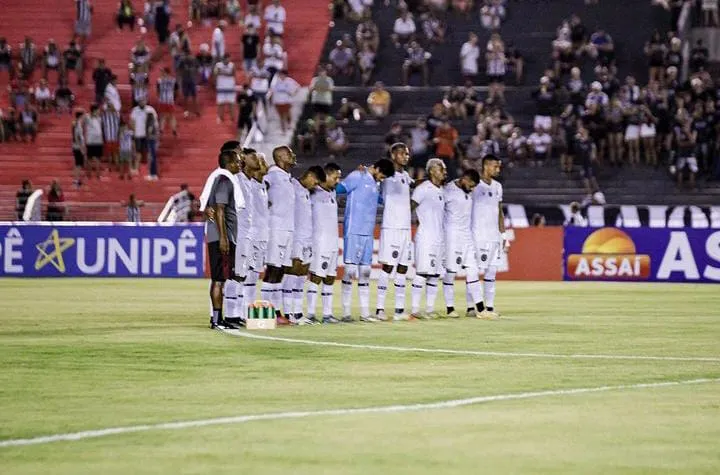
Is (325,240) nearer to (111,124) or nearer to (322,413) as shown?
(322,413)

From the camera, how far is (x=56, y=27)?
2036 inches

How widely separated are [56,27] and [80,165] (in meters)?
8.85

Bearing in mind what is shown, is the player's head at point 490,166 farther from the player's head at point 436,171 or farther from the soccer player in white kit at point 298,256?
the soccer player in white kit at point 298,256

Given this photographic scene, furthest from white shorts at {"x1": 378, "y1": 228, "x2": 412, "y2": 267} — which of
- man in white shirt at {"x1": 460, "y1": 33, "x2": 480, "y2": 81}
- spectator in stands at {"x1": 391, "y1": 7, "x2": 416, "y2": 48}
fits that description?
spectator in stands at {"x1": 391, "y1": 7, "x2": 416, "y2": 48}

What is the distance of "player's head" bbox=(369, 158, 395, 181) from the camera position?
72.4ft

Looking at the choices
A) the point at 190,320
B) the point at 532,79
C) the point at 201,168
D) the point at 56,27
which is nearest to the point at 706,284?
the point at 532,79

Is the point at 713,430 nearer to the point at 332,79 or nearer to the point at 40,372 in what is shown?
the point at 40,372

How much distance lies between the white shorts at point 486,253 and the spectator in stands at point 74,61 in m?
27.7

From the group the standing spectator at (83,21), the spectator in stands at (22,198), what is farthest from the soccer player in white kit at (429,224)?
the standing spectator at (83,21)

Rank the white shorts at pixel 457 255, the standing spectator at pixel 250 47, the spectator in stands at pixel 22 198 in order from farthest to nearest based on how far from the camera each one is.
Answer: the standing spectator at pixel 250 47 → the spectator in stands at pixel 22 198 → the white shorts at pixel 457 255

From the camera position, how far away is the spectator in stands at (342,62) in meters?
47.1

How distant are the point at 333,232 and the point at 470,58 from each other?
2542cm

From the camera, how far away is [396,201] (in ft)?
72.5

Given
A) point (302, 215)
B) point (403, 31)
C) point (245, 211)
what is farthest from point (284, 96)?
point (245, 211)
